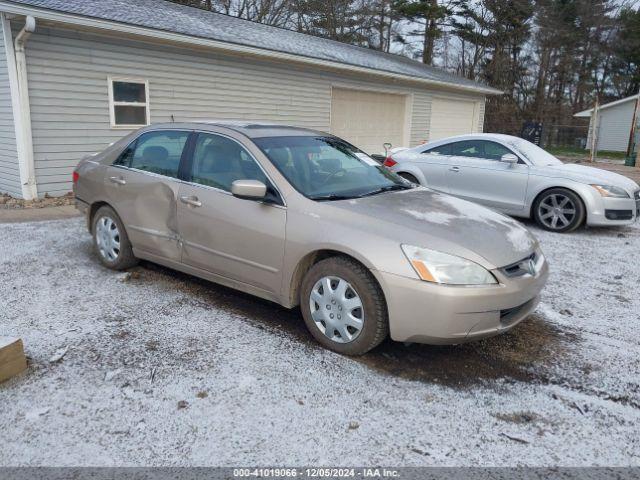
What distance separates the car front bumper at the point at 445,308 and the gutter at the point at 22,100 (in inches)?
290

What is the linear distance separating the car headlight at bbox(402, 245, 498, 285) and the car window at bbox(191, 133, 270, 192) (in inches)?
52.9

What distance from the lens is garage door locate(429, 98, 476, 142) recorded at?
19.1 meters

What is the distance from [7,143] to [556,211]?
8.90m

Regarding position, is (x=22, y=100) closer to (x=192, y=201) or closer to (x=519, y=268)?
(x=192, y=201)

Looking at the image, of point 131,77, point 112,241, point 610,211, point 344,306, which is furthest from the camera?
point 131,77

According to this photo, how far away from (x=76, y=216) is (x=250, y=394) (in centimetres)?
589

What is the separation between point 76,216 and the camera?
777 centimetres

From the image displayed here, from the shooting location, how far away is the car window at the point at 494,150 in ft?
26.4

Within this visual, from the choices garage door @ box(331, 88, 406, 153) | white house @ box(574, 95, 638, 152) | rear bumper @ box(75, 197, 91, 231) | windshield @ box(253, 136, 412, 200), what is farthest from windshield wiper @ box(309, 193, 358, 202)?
white house @ box(574, 95, 638, 152)

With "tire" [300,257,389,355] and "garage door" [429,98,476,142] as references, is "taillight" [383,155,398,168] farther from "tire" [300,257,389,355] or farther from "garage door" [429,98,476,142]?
"garage door" [429,98,476,142]

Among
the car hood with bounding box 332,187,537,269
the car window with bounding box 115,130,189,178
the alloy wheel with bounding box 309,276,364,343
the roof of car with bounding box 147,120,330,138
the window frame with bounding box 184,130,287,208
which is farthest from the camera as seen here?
the car window with bounding box 115,130,189,178

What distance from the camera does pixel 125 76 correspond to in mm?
9617


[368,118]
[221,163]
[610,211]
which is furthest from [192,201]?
[368,118]

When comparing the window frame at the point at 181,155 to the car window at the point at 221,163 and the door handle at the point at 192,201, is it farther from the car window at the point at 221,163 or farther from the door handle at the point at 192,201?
the door handle at the point at 192,201
